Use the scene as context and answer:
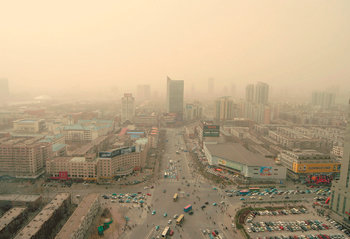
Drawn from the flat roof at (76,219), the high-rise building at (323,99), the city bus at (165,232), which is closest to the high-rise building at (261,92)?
the high-rise building at (323,99)

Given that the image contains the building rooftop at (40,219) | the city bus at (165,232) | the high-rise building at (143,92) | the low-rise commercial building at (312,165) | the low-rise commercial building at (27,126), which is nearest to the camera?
the building rooftop at (40,219)

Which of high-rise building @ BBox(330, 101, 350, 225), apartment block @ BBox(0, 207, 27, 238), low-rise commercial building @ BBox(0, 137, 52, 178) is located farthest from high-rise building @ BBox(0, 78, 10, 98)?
high-rise building @ BBox(330, 101, 350, 225)

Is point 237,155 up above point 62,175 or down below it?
above

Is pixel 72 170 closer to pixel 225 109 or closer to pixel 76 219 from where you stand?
pixel 76 219

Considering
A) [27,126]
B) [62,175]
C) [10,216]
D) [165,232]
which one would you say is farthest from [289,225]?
[27,126]

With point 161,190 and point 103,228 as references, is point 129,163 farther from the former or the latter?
point 103,228

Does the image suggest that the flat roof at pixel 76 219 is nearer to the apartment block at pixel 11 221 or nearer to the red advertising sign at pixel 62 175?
the apartment block at pixel 11 221

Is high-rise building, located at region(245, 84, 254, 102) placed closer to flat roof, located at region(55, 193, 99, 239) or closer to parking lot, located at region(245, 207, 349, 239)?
parking lot, located at region(245, 207, 349, 239)

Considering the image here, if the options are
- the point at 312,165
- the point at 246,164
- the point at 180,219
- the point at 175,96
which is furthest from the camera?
the point at 175,96
